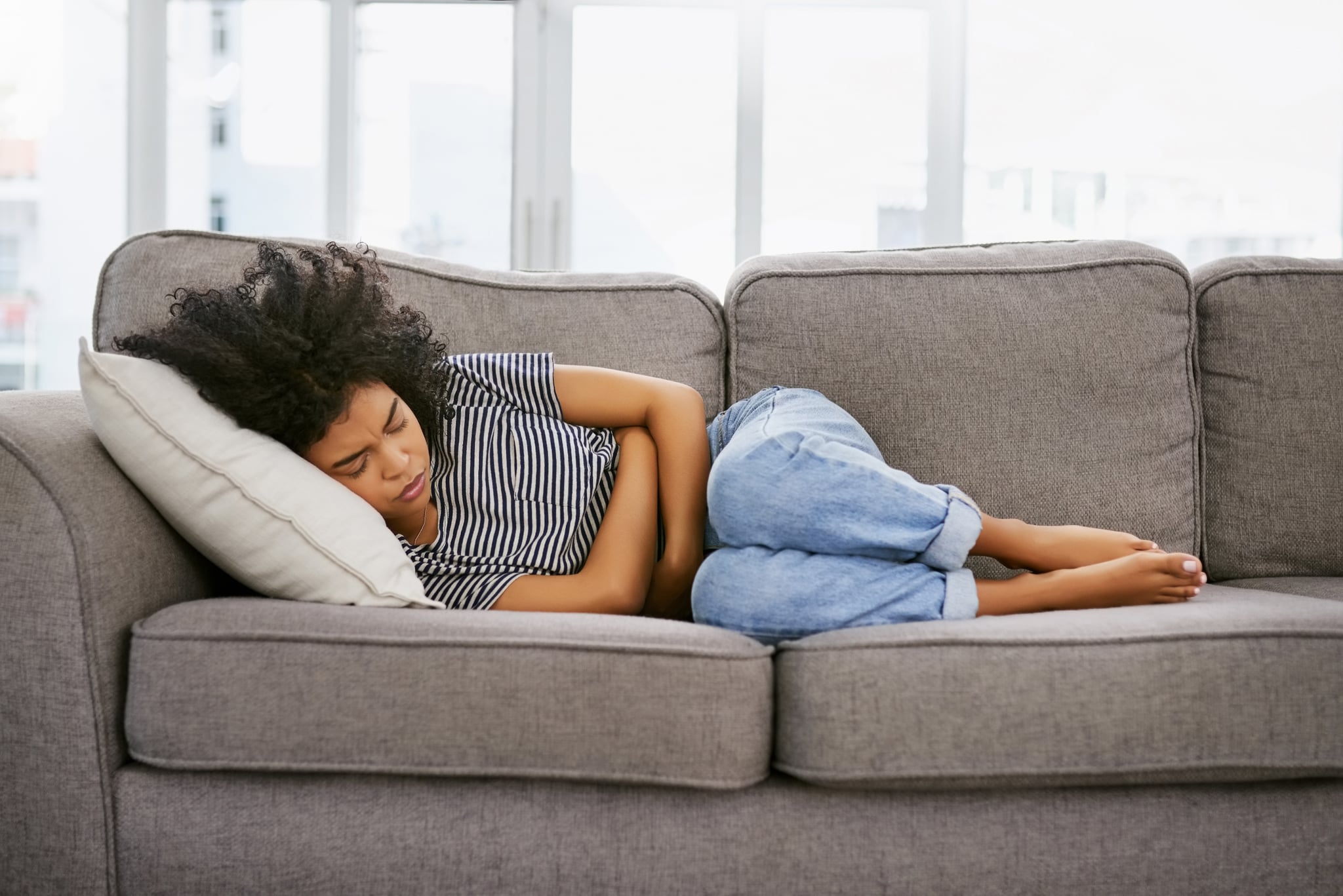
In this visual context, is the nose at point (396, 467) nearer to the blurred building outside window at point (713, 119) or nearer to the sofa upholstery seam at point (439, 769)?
the sofa upholstery seam at point (439, 769)

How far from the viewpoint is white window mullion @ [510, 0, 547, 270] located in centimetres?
334

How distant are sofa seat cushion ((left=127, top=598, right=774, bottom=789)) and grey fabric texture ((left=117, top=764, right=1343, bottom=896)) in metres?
0.04

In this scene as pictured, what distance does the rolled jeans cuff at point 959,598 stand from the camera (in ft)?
3.96

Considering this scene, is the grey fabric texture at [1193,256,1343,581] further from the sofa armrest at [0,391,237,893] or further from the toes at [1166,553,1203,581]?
the sofa armrest at [0,391,237,893]

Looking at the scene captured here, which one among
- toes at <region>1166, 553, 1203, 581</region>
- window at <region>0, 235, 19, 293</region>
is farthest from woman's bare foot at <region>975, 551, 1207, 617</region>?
window at <region>0, 235, 19, 293</region>

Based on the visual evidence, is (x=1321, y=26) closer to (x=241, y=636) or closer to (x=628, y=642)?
(x=628, y=642)

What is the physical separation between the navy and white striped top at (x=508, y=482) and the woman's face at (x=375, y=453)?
7cm

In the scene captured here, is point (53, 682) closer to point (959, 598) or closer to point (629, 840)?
point (629, 840)

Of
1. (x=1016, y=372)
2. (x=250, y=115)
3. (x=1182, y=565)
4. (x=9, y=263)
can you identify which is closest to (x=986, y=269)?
(x=1016, y=372)

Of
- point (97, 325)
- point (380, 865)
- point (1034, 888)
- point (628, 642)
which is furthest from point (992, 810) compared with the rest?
point (97, 325)

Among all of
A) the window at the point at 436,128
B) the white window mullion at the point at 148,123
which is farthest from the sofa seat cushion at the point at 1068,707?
the white window mullion at the point at 148,123

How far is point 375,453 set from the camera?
50.6 inches

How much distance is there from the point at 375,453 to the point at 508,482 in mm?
195

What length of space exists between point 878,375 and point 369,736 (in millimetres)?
896
